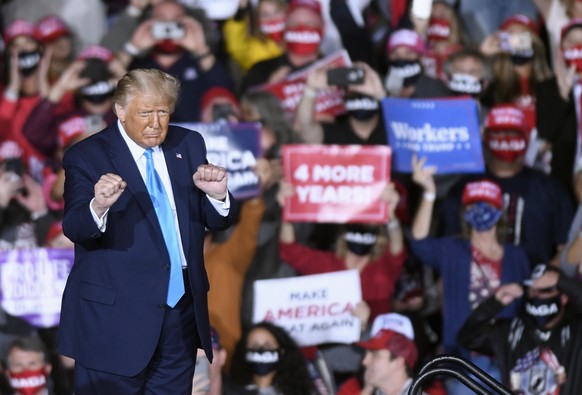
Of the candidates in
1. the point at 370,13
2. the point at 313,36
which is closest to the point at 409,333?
the point at 313,36

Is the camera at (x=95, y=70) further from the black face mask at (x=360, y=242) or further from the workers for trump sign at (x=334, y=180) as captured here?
the black face mask at (x=360, y=242)

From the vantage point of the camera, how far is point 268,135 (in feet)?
24.3

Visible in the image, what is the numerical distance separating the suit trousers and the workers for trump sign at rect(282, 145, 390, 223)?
3.00 meters

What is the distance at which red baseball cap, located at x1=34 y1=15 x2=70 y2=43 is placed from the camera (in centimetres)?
805

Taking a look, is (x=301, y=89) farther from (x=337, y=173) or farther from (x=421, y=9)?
(x=421, y=9)

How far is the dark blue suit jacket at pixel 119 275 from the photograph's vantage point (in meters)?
3.96

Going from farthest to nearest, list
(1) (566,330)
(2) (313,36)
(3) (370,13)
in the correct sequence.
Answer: (3) (370,13) → (2) (313,36) → (1) (566,330)

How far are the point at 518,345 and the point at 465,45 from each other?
2.30 meters

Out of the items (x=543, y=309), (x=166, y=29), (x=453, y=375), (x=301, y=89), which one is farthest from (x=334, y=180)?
(x=453, y=375)

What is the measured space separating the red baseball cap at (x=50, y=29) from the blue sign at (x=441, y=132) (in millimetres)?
2177

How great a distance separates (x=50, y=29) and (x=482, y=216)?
2.88 meters

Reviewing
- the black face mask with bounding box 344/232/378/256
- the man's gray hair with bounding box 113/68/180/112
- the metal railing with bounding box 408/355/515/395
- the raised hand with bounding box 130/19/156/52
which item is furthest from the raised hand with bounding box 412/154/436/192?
the man's gray hair with bounding box 113/68/180/112

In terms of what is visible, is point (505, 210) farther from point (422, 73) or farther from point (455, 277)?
point (422, 73)

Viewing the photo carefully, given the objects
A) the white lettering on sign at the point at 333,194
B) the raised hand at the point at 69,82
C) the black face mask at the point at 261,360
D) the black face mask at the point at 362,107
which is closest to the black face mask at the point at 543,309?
the white lettering on sign at the point at 333,194
